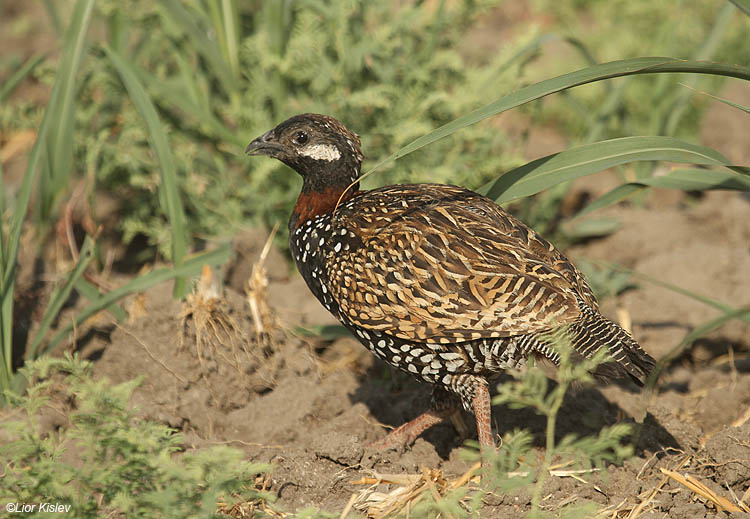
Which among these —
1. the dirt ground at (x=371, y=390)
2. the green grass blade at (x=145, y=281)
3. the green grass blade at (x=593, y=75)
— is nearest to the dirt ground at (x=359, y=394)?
the dirt ground at (x=371, y=390)

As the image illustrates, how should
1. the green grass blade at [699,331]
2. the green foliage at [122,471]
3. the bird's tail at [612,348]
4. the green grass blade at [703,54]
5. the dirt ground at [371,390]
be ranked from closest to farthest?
the green foliage at [122,471], the green grass blade at [699,331], the bird's tail at [612,348], the dirt ground at [371,390], the green grass blade at [703,54]

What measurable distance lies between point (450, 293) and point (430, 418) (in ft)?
2.92

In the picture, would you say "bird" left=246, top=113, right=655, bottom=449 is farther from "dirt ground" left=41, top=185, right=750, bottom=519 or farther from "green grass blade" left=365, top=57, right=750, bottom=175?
"green grass blade" left=365, top=57, right=750, bottom=175

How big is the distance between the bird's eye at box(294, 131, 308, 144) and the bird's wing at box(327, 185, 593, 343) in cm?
56

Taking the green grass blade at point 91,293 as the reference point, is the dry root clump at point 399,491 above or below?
below

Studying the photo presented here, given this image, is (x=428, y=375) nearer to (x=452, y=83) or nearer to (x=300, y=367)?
(x=300, y=367)

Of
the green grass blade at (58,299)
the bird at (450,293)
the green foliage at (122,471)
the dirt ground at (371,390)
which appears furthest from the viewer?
the green grass blade at (58,299)

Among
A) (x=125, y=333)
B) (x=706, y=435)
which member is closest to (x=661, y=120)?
(x=706, y=435)

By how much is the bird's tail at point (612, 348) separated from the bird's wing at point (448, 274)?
92 millimetres

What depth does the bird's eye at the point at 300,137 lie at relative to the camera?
4602mm

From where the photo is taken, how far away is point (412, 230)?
13.5ft

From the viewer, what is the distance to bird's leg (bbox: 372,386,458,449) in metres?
4.39

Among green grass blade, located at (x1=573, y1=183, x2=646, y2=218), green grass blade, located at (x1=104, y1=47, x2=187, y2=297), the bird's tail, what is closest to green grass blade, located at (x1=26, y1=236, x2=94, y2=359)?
green grass blade, located at (x1=104, y1=47, x2=187, y2=297)

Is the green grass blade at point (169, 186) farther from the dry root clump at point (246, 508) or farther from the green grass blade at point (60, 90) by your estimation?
the dry root clump at point (246, 508)
